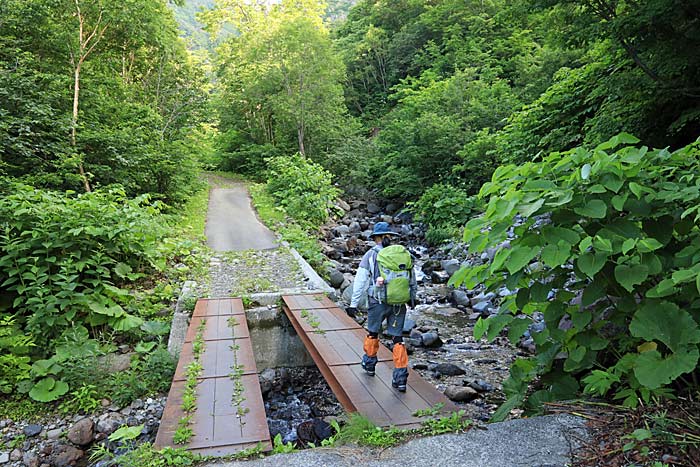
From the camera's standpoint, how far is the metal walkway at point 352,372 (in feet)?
12.8

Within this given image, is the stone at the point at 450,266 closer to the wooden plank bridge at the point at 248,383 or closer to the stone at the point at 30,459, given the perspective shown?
the wooden plank bridge at the point at 248,383

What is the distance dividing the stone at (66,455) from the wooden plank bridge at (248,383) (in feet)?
3.64

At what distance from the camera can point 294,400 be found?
599cm

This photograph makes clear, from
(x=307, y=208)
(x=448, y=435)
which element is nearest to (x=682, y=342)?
(x=448, y=435)

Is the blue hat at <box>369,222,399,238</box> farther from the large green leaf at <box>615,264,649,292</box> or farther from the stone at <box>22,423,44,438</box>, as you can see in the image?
the stone at <box>22,423,44,438</box>

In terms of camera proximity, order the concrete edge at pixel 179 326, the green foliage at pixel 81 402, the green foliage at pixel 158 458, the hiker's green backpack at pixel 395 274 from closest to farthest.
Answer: the green foliage at pixel 158 458
the hiker's green backpack at pixel 395 274
the green foliage at pixel 81 402
the concrete edge at pixel 179 326

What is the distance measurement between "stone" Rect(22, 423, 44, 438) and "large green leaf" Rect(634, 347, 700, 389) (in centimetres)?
536

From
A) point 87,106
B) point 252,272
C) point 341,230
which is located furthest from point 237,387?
point 341,230

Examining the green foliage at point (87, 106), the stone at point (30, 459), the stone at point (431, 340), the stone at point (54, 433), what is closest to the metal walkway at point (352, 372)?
the stone at point (431, 340)

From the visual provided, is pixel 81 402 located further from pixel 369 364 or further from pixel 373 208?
pixel 373 208

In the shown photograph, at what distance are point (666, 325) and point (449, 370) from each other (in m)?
3.80

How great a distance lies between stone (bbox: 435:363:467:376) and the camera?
6219mm

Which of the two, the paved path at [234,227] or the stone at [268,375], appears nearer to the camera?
the stone at [268,375]

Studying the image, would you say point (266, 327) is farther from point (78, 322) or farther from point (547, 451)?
point (547, 451)
